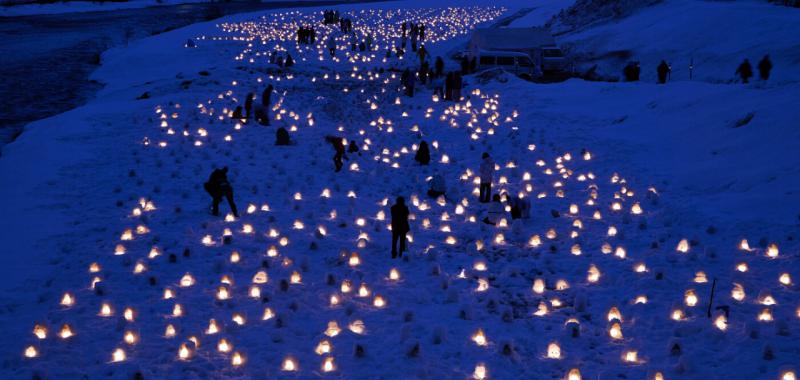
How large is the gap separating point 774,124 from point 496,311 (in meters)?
11.8

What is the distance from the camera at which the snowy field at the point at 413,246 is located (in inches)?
333

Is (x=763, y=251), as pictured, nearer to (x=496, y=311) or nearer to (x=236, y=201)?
(x=496, y=311)

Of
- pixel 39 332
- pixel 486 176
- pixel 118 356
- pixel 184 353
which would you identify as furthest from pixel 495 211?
pixel 39 332

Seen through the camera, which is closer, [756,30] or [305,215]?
[305,215]

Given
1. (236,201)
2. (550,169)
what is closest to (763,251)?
(550,169)

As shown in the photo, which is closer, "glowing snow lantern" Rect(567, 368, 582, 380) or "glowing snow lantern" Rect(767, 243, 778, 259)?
"glowing snow lantern" Rect(567, 368, 582, 380)

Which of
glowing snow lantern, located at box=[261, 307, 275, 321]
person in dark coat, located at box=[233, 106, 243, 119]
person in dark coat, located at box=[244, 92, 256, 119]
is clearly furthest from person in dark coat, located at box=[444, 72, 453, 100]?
glowing snow lantern, located at box=[261, 307, 275, 321]

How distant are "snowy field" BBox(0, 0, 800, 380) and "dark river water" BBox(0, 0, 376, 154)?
6313 mm

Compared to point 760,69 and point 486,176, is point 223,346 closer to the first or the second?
point 486,176

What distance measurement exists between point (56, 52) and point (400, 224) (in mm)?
43274

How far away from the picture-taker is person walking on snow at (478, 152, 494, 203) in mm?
14430

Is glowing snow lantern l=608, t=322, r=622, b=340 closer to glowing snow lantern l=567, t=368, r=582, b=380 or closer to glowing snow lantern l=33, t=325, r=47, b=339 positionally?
glowing snow lantern l=567, t=368, r=582, b=380

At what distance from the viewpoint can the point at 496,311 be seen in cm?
976

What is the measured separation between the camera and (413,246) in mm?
12375
